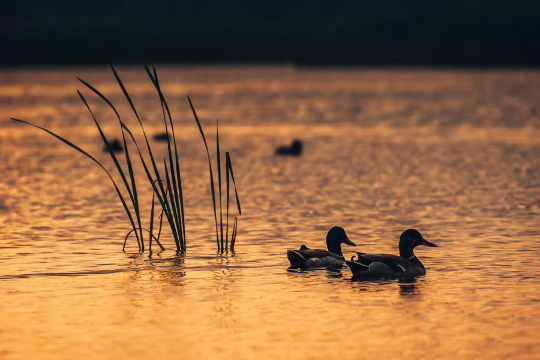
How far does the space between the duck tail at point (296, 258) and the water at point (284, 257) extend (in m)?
0.17

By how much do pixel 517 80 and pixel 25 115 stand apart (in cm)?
4304

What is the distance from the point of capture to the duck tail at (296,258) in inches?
609

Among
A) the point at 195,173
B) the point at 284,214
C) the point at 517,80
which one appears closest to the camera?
the point at 284,214

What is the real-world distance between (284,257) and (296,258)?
1.34 metres

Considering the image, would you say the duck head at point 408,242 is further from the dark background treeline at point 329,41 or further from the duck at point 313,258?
the dark background treeline at point 329,41

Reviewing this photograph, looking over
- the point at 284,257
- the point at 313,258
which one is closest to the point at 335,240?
the point at 284,257

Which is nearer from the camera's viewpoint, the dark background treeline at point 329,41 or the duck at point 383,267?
the duck at point 383,267

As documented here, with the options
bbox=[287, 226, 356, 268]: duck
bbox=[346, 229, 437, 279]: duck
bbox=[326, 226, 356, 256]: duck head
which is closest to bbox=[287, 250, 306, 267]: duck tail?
bbox=[287, 226, 356, 268]: duck

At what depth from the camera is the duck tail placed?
1548 cm

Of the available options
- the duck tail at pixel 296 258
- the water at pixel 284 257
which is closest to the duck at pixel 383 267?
the water at pixel 284 257

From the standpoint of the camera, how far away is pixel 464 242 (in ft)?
59.1

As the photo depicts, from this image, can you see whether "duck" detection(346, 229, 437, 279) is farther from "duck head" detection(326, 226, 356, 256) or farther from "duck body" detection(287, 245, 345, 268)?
"duck head" detection(326, 226, 356, 256)

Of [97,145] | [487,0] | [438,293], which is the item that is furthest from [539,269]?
[487,0]

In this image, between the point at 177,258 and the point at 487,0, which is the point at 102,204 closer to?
the point at 177,258
